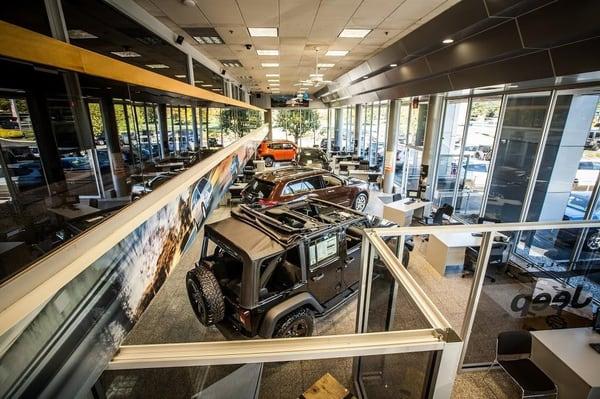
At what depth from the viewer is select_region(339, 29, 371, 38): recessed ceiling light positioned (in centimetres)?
542

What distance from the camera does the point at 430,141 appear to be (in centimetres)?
819

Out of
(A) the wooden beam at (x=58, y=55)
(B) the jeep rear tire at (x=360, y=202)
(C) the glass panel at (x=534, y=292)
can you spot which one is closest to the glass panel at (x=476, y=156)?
(C) the glass panel at (x=534, y=292)

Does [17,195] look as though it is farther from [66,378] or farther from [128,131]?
[66,378]

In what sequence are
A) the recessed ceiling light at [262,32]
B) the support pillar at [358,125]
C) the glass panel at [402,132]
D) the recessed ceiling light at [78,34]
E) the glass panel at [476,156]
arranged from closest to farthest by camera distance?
the recessed ceiling light at [78,34] → the recessed ceiling light at [262,32] → the glass panel at [476,156] → the glass panel at [402,132] → the support pillar at [358,125]

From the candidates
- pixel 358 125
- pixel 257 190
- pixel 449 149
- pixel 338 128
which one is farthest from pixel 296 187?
pixel 338 128

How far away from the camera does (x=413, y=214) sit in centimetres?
726

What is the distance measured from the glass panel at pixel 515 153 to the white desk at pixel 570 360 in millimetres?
3384

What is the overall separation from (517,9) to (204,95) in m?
4.50

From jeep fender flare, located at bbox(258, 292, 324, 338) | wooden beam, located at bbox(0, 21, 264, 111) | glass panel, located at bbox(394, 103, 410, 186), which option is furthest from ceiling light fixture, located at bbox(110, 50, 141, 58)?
glass panel, located at bbox(394, 103, 410, 186)

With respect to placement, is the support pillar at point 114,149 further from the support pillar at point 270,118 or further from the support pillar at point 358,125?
the support pillar at point 270,118

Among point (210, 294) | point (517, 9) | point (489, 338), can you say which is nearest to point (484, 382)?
point (489, 338)

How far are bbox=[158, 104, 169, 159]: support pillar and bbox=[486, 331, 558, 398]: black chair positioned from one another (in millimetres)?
5691

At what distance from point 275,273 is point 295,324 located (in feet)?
2.40

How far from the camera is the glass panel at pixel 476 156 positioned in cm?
650
